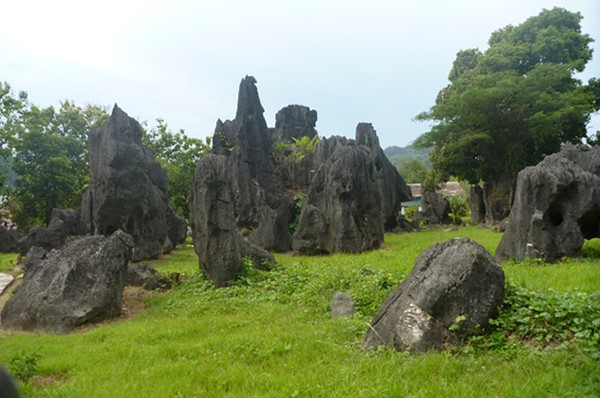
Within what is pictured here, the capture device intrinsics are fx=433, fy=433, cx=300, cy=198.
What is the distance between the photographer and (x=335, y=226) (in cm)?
1631

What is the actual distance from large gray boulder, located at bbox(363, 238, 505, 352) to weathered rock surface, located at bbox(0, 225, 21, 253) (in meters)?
24.9

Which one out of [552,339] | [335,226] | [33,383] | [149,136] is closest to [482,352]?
[552,339]

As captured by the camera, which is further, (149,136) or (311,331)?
(149,136)

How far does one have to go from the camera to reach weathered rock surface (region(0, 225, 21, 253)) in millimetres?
23828

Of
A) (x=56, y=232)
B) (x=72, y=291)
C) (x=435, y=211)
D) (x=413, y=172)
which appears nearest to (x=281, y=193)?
(x=435, y=211)

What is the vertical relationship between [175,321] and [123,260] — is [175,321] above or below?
below

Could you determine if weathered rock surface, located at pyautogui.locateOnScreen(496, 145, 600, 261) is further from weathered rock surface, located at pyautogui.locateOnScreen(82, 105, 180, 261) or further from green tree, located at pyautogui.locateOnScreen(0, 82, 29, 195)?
green tree, located at pyautogui.locateOnScreen(0, 82, 29, 195)

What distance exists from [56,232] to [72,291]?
13327 mm

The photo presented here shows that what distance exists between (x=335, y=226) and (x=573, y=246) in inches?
312

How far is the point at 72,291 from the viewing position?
8.25 metres

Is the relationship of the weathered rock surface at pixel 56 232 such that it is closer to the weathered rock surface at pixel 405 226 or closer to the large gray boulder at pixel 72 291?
the large gray boulder at pixel 72 291

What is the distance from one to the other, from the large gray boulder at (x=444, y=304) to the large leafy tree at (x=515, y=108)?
2090 centimetres

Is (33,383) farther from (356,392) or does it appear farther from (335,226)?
(335,226)

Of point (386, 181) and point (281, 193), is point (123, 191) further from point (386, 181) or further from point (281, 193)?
point (386, 181)
